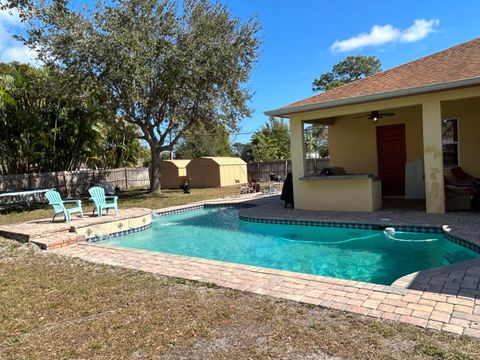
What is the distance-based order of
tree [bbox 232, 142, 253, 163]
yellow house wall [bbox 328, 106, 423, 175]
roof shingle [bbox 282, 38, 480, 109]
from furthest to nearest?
1. tree [bbox 232, 142, 253, 163]
2. yellow house wall [bbox 328, 106, 423, 175]
3. roof shingle [bbox 282, 38, 480, 109]

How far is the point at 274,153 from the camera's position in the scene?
35.5 m

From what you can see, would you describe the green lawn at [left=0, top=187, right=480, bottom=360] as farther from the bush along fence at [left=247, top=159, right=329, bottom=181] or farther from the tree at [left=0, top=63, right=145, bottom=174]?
the bush along fence at [left=247, top=159, right=329, bottom=181]

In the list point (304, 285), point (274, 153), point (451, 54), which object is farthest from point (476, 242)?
point (274, 153)

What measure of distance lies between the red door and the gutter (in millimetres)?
3483

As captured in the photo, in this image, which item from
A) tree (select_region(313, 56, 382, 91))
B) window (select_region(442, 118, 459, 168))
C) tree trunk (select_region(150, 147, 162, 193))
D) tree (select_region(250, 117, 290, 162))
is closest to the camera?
window (select_region(442, 118, 459, 168))

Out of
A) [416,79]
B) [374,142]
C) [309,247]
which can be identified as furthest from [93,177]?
[416,79]

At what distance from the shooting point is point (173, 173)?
79.4 feet

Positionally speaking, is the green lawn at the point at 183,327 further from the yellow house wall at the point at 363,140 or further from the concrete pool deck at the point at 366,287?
the yellow house wall at the point at 363,140

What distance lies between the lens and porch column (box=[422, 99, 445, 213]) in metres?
8.40

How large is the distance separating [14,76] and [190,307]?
1876 cm

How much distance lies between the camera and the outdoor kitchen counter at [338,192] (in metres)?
9.70

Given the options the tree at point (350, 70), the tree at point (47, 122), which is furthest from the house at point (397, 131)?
the tree at point (350, 70)

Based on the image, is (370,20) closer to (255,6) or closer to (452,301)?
(255,6)

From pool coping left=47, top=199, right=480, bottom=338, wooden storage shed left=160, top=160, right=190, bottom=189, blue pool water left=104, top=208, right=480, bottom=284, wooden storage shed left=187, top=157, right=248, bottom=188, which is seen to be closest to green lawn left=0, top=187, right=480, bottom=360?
pool coping left=47, top=199, right=480, bottom=338
